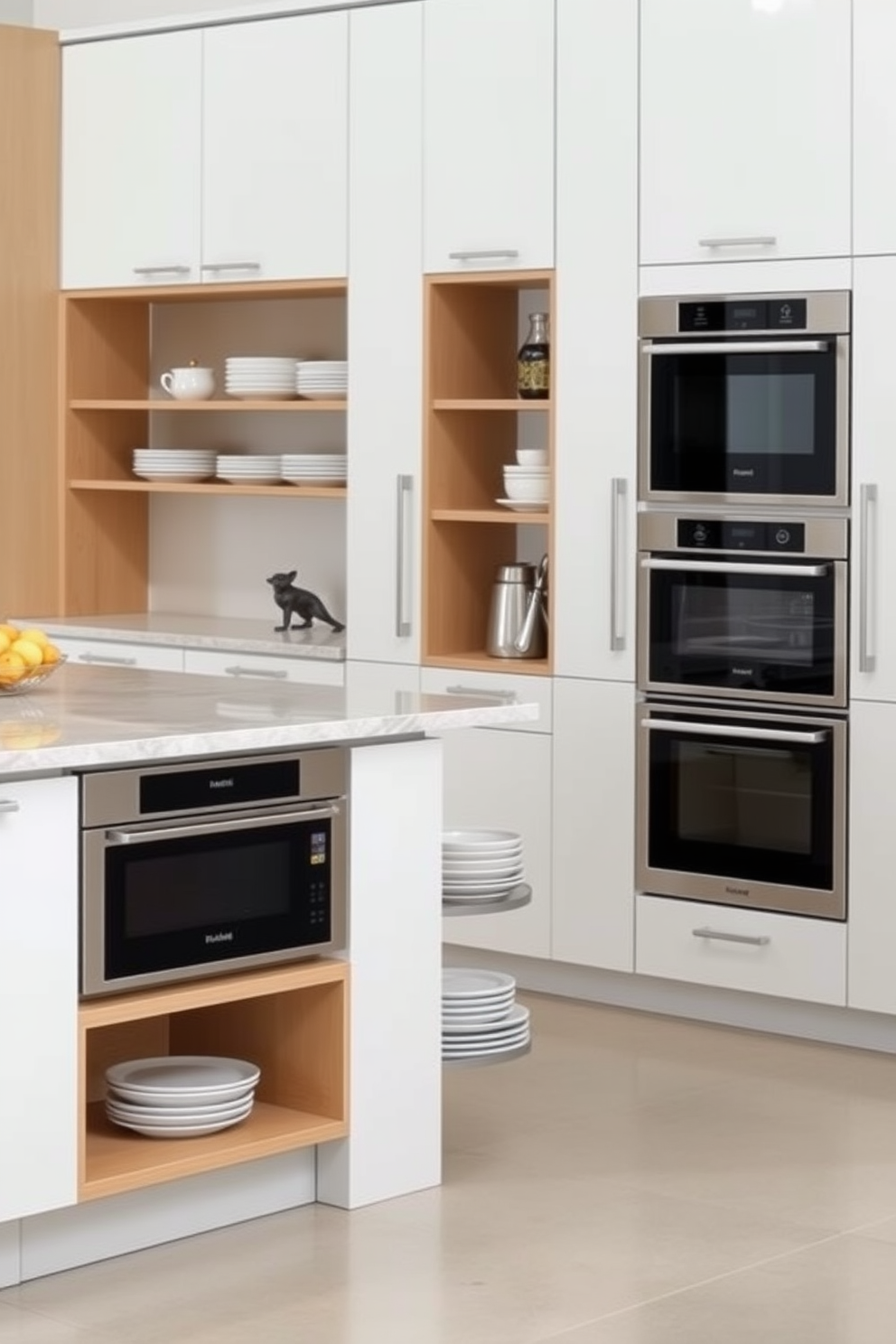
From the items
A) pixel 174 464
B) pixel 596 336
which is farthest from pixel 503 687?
pixel 174 464

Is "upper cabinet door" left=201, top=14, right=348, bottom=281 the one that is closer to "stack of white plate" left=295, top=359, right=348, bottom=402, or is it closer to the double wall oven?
"stack of white plate" left=295, top=359, right=348, bottom=402

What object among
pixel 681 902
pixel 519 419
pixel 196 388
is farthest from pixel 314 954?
pixel 196 388

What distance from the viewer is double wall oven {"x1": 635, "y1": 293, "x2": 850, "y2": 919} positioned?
17.3 ft

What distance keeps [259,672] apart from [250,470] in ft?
2.09

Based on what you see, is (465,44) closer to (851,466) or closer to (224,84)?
(224,84)

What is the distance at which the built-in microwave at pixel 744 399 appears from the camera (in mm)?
5234

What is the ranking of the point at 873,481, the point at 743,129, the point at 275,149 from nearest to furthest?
the point at 873,481
the point at 743,129
the point at 275,149

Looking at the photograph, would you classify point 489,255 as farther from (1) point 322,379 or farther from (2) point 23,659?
(2) point 23,659

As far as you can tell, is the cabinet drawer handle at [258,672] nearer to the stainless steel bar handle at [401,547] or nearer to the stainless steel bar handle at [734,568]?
the stainless steel bar handle at [401,547]

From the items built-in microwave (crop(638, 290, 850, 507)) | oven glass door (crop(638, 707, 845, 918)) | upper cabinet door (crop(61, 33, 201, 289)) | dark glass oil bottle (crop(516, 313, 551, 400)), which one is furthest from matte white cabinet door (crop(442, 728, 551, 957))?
upper cabinet door (crop(61, 33, 201, 289))

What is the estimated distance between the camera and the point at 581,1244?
13.0ft

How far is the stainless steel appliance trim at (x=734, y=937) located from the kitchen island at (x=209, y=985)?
54.2 inches

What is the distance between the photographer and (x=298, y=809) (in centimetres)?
401

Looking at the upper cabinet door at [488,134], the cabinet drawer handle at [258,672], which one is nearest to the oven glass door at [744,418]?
the upper cabinet door at [488,134]
